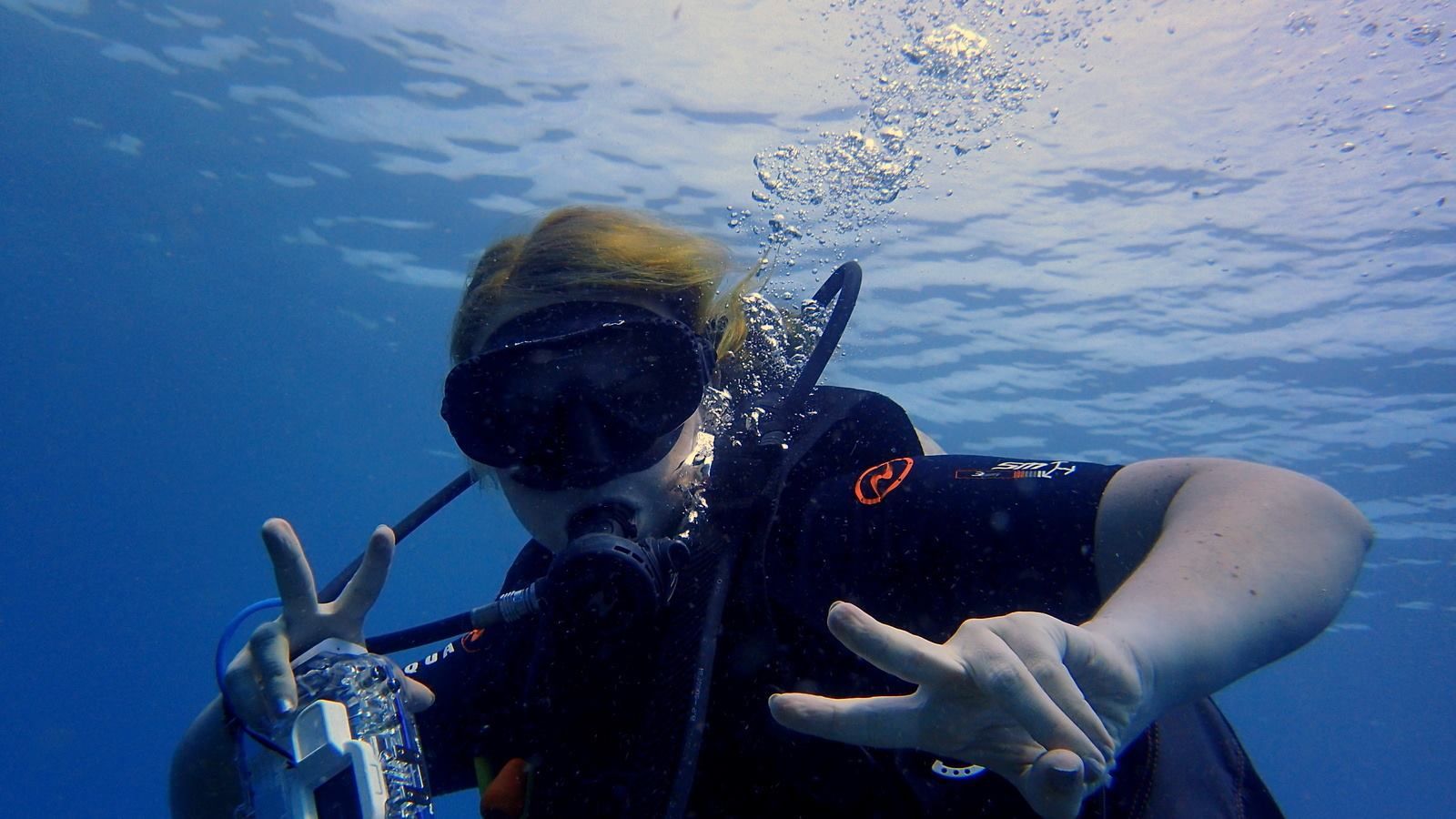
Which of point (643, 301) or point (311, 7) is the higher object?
point (311, 7)

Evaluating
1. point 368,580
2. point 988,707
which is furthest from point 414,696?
point 988,707

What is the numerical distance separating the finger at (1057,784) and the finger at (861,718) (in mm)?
169

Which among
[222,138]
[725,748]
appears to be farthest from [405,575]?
[725,748]

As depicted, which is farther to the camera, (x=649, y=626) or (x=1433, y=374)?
(x=1433, y=374)

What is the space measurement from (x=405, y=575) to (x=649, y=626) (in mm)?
74581

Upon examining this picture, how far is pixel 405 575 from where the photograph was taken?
6975cm

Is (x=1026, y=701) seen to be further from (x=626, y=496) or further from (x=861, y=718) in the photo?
(x=626, y=496)

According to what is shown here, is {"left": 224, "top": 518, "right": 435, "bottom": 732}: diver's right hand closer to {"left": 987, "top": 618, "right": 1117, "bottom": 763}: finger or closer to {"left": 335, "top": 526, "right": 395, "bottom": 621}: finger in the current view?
{"left": 335, "top": 526, "right": 395, "bottom": 621}: finger

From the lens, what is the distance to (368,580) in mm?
2145

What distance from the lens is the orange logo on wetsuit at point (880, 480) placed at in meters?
2.21

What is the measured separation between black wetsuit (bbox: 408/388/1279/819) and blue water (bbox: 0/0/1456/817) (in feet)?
5.98

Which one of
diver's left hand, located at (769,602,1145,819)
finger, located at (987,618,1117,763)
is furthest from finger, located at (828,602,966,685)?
finger, located at (987,618,1117,763)

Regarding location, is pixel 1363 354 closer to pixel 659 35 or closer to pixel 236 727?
pixel 659 35

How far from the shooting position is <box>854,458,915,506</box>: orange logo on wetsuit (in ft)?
7.24
